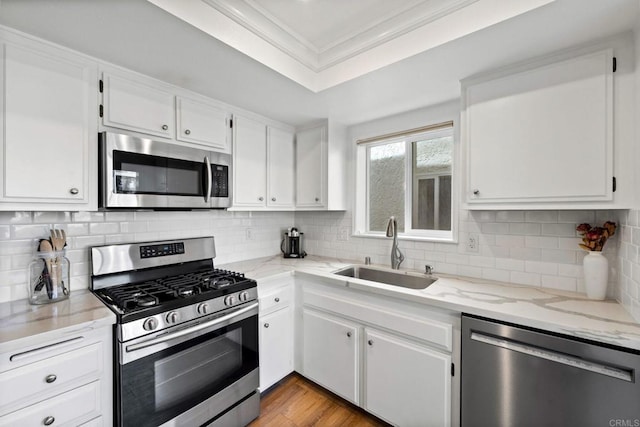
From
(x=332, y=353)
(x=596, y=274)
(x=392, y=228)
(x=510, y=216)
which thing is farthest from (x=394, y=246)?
(x=596, y=274)

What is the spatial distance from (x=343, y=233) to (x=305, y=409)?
145cm

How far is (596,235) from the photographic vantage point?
56.6 inches

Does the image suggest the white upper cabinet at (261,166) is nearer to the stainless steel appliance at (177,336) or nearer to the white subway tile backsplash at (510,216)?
the stainless steel appliance at (177,336)

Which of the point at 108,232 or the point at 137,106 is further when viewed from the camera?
the point at 108,232

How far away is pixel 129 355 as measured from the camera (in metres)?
1.27

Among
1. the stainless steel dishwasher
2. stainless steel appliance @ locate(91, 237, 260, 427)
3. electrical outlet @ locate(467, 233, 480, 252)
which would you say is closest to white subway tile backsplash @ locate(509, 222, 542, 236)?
electrical outlet @ locate(467, 233, 480, 252)

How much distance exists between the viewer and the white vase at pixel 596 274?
1429 mm

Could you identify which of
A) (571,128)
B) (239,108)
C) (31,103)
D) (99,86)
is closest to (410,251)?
(571,128)

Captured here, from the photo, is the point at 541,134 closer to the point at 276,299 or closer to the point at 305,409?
the point at 276,299

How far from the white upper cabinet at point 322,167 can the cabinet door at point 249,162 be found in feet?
1.30

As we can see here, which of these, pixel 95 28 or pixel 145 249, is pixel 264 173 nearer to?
pixel 145 249

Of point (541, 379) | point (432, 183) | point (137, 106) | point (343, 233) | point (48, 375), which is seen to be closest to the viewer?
point (48, 375)

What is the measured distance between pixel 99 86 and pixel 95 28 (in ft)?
1.15

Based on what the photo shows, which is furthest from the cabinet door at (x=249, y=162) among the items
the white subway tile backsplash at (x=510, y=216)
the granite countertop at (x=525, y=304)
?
the white subway tile backsplash at (x=510, y=216)
